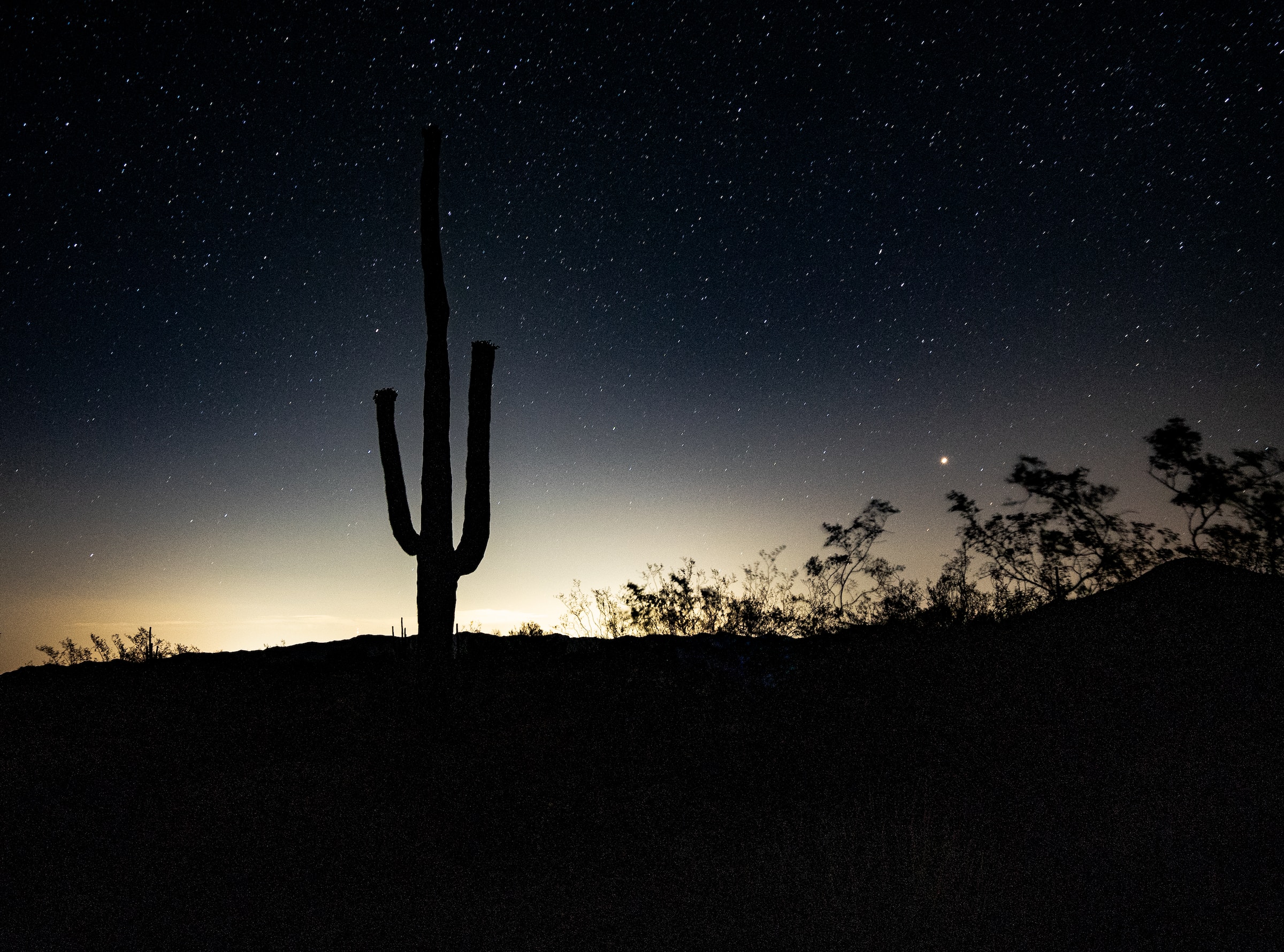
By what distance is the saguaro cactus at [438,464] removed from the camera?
980 centimetres

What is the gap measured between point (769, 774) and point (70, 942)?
636cm

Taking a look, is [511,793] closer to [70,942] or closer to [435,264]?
[70,942]

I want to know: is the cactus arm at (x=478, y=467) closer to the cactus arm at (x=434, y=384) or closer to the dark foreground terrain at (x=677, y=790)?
the cactus arm at (x=434, y=384)

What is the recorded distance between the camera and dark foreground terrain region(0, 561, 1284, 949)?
607cm

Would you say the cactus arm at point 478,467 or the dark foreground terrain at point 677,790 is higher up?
the cactus arm at point 478,467

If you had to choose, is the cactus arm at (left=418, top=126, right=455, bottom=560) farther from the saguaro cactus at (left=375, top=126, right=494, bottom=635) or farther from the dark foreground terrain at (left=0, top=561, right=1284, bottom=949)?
the dark foreground terrain at (left=0, top=561, right=1284, bottom=949)

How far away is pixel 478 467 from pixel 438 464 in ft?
1.64

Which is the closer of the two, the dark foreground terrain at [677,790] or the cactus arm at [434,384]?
the dark foreground terrain at [677,790]

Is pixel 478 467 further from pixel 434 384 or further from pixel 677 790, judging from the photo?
pixel 677 790

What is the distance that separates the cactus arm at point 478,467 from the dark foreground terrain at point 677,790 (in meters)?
1.19

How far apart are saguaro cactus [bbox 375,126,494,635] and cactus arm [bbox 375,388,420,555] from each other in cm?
1

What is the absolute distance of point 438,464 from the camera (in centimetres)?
1000

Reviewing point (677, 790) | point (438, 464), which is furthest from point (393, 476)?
point (677, 790)

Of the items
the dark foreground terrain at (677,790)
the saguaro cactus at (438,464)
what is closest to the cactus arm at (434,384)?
the saguaro cactus at (438,464)
